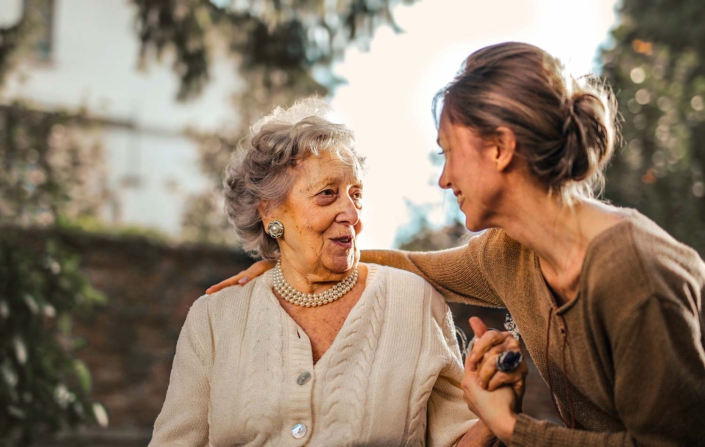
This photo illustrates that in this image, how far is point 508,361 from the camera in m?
2.25

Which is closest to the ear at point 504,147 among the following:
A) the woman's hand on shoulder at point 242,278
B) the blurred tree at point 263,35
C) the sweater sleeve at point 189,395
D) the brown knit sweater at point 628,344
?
the brown knit sweater at point 628,344

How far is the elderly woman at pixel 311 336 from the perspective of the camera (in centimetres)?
261

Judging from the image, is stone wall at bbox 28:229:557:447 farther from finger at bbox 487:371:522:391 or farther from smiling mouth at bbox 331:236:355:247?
finger at bbox 487:371:522:391

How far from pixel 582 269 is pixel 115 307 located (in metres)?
6.83

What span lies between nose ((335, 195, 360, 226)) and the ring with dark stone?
0.79 m

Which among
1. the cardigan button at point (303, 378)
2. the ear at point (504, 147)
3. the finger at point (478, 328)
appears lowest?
the cardigan button at point (303, 378)

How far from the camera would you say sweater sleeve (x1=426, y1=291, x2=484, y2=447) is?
270 centimetres

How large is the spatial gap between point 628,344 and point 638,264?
207mm

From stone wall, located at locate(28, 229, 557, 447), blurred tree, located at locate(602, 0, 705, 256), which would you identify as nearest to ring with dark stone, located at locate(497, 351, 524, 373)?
blurred tree, located at locate(602, 0, 705, 256)

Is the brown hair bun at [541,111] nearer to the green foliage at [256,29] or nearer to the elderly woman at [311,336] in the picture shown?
the elderly woman at [311,336]

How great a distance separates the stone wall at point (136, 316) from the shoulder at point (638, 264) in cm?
664

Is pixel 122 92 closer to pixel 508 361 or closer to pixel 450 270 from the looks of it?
pixel 450 270

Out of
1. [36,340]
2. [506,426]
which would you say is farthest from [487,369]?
[36,340]

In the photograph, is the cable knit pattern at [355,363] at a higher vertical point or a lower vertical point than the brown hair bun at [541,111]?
lower
